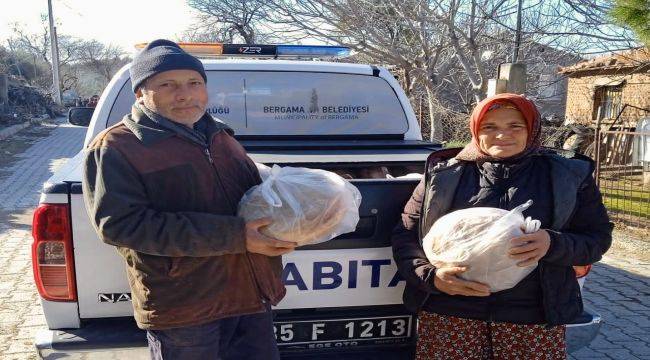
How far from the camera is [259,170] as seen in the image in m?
2.09

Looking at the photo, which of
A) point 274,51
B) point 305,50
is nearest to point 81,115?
point 274,51

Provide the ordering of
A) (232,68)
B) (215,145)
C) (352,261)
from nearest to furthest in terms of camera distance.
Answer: (215,145), (352,261), (232,68)

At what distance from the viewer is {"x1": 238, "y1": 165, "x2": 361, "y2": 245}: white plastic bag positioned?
179 centimetres

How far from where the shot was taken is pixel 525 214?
81.2 inches

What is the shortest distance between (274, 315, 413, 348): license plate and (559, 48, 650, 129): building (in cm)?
1407

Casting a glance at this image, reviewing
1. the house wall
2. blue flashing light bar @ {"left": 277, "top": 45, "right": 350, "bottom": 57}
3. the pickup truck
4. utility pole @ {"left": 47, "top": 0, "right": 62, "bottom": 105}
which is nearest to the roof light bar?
blue flashing light bar @ {"left": 277, "top": 45, "right": 350, "bottom": 57}

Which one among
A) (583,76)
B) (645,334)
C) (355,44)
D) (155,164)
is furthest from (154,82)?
(583,76)

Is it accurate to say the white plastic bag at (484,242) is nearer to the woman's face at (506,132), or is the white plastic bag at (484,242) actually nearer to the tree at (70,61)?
the woman's face at (506,132)

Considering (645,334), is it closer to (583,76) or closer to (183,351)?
(183,351)

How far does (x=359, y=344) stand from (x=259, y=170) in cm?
94

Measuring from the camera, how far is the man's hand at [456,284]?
1.94 m

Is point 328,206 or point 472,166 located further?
point 472,166

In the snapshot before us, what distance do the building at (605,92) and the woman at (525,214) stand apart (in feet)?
45.6

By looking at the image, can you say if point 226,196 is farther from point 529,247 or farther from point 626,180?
point 626,180
